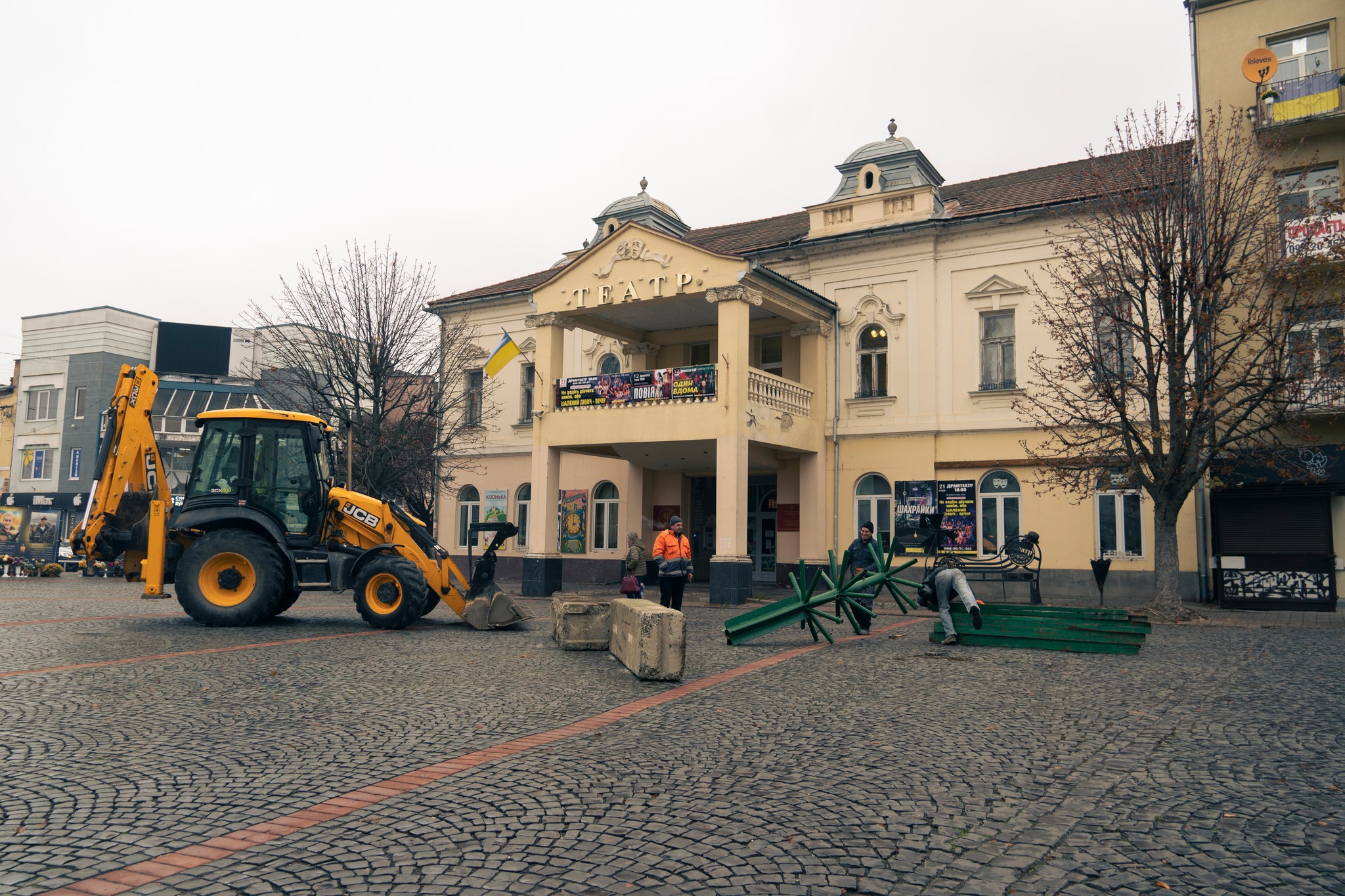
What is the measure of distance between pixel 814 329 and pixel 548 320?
662 centimetres

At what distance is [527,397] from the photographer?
96.4 feet

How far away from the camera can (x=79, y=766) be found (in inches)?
226

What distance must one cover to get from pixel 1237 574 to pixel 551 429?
15071 mm

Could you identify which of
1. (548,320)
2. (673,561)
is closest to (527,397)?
(548,320)

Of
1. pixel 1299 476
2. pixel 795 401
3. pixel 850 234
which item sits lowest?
pixel 1299 476

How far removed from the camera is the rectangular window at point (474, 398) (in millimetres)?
29328

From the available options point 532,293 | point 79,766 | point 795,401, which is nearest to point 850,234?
point 795,401

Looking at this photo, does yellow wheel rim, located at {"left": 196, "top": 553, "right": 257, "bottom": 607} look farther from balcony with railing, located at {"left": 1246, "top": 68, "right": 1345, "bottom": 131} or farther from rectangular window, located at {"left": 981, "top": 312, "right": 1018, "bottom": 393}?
balcony with railing, located at {"left": 1246, "top": 68, "right": 1345, "bottom": 131}

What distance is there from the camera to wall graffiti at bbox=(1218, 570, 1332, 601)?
18.1 m

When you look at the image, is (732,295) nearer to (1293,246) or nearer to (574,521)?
(574,521)

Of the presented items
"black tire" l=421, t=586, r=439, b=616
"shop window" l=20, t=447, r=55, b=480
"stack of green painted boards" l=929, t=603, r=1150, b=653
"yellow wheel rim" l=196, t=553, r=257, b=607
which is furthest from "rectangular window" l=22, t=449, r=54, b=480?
"stack of green painted boards" l=929, t=603, r=1150, b=653

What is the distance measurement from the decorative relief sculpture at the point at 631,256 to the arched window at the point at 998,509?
8977 millimetres

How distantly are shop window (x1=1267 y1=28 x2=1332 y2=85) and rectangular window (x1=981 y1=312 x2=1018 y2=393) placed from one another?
742cm

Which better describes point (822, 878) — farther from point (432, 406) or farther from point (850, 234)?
point (432, 406)
